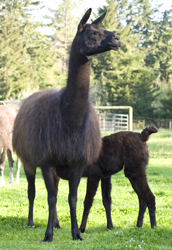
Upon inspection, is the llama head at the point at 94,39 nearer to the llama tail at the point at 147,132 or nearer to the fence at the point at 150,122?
the llama tail at the point at 147,132

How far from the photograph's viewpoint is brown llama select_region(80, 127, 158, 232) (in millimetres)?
5531

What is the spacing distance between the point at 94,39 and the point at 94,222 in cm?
316

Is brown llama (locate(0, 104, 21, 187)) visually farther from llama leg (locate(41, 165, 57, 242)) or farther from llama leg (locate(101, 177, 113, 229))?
llama leg (locate(41, 165, 57, 242))

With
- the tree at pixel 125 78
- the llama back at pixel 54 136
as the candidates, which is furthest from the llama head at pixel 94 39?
the tree at pixel 125 78

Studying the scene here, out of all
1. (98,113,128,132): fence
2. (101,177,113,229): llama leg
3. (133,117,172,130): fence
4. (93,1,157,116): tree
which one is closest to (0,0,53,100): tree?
(93,1,157,116): tree

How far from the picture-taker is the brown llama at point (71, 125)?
459cm

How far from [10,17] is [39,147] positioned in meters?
43.3

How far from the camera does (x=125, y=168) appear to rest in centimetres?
569

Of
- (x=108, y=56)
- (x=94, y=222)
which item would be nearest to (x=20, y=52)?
(x=108, y=56)

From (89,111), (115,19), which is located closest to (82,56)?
(89,111)

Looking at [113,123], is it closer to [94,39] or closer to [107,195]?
[107,195]

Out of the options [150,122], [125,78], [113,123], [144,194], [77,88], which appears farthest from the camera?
[125,78]

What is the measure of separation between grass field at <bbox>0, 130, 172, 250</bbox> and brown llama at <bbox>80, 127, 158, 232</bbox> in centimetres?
35

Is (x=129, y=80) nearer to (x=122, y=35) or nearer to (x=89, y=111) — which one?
Result: (x=122, y=35)
